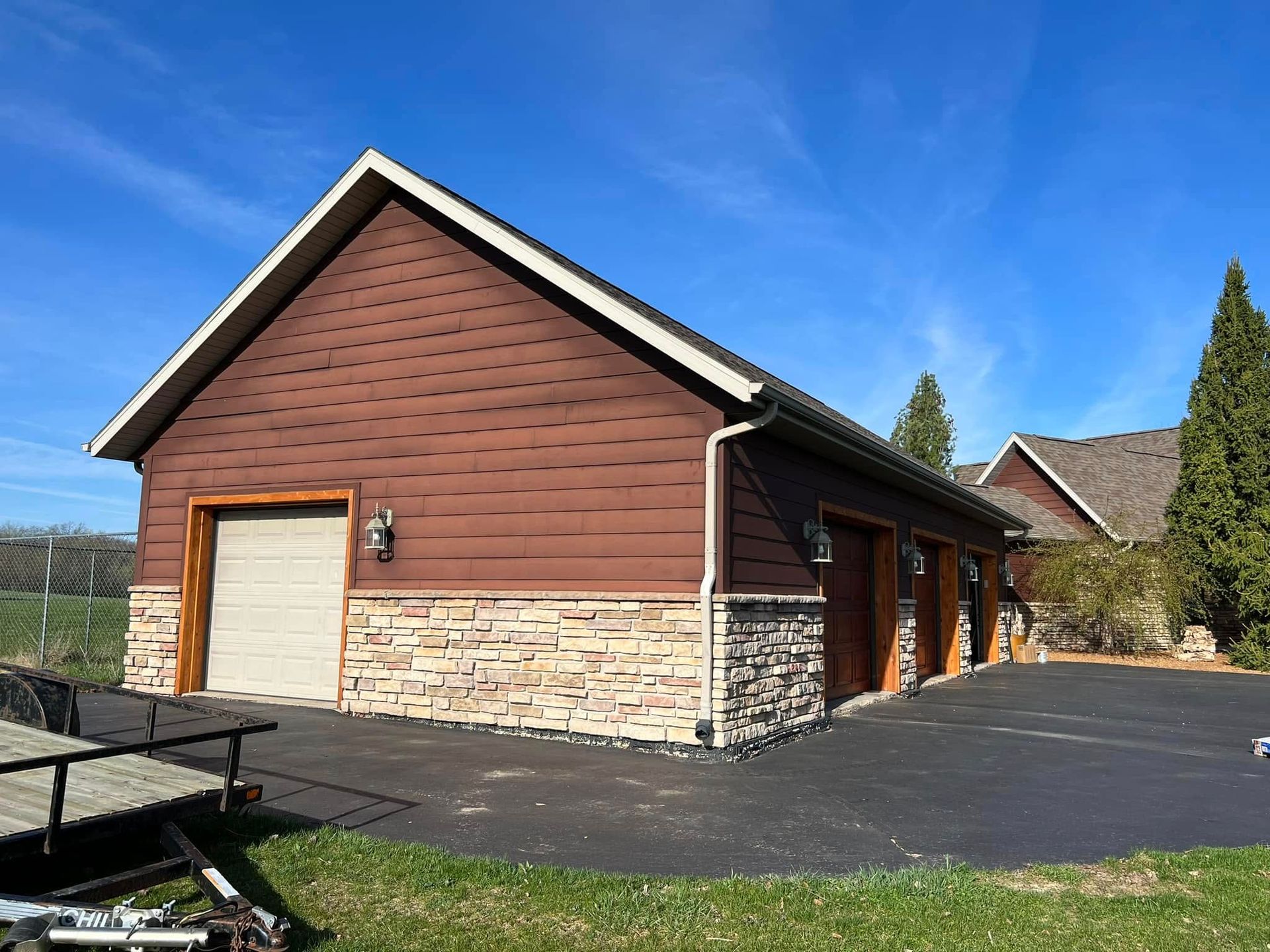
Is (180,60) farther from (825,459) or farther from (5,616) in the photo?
(5,616)

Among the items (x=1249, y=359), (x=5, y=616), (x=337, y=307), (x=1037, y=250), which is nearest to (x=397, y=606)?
(x=337, y=307)

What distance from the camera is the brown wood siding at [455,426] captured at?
852cm

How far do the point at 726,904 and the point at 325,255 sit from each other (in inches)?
372

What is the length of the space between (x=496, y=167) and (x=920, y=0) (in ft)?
21.0

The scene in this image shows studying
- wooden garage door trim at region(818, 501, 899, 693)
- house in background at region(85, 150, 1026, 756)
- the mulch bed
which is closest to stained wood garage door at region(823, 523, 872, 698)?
house in background at region(85, 150, 1026, 756)

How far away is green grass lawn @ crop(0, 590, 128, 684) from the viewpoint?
1298cm

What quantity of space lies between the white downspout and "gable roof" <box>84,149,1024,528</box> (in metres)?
Result: 0.28

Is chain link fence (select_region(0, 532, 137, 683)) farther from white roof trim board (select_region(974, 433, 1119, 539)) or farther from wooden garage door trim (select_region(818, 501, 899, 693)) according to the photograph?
white roof trim board (select_region(974, 433, 1119, 539))

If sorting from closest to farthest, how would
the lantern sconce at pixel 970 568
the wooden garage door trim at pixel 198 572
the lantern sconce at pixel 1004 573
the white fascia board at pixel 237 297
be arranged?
1. the white fascia board at pixel 237 297
2. the wooden garage door trim at pixel 198 572
3. the lantern sconce at pixel 970 568
4. the lantern sconce at pixel 1004 573

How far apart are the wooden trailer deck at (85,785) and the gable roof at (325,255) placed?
17.0 feet

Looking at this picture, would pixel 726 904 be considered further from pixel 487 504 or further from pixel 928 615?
pixel 928 615

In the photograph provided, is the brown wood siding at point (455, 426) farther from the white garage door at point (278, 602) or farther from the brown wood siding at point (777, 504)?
the white garage door at point (278, 602)

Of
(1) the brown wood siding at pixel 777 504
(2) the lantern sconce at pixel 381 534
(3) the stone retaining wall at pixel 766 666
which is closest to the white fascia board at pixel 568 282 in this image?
(1) the brown wood siding at pixel 777 504

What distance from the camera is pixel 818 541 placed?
977cm
